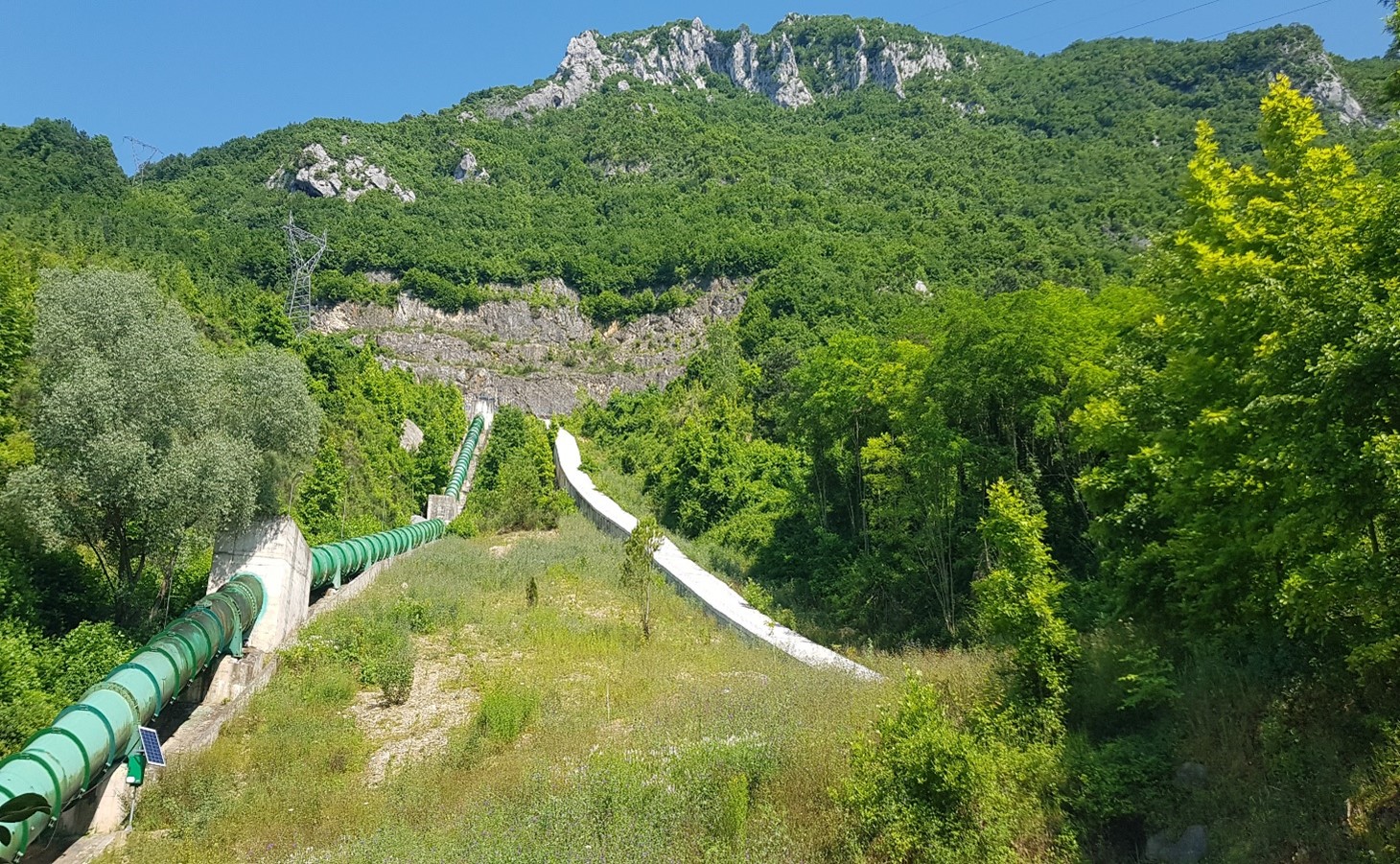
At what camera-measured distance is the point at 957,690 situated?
8688 mm

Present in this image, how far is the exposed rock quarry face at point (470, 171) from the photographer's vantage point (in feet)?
332

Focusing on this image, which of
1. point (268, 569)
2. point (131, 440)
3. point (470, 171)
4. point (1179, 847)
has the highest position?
point (470, 171)

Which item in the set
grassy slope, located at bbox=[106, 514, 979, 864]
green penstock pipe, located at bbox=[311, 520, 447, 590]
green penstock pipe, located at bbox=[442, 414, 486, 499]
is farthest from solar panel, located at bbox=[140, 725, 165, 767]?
green penstock pipe, located at bbox=[442, 414, 486, 499]

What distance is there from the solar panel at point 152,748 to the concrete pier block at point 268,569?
520cm

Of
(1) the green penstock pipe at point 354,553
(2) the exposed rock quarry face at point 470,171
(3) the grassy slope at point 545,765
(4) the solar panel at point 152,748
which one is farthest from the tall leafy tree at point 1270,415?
(2) the exposed rock quarry face at point 470,171

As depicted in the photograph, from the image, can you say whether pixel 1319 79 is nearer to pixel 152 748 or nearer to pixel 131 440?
pixel 131 440

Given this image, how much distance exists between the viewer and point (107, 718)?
7352 mm

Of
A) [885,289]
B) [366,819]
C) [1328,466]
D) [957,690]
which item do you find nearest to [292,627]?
[366,819]

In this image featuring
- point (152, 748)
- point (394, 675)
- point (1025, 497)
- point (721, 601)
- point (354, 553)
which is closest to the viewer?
point (152, 748)

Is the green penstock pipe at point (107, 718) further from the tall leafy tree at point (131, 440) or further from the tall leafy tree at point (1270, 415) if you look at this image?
the tall leafy tree at point (1270, 415)

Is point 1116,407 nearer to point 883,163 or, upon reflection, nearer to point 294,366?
point 294,366

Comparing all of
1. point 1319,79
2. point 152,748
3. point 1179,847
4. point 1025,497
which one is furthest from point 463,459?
point 1319,79

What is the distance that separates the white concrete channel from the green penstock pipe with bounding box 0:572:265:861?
819 centimetres

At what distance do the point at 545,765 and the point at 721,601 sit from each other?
819cm
